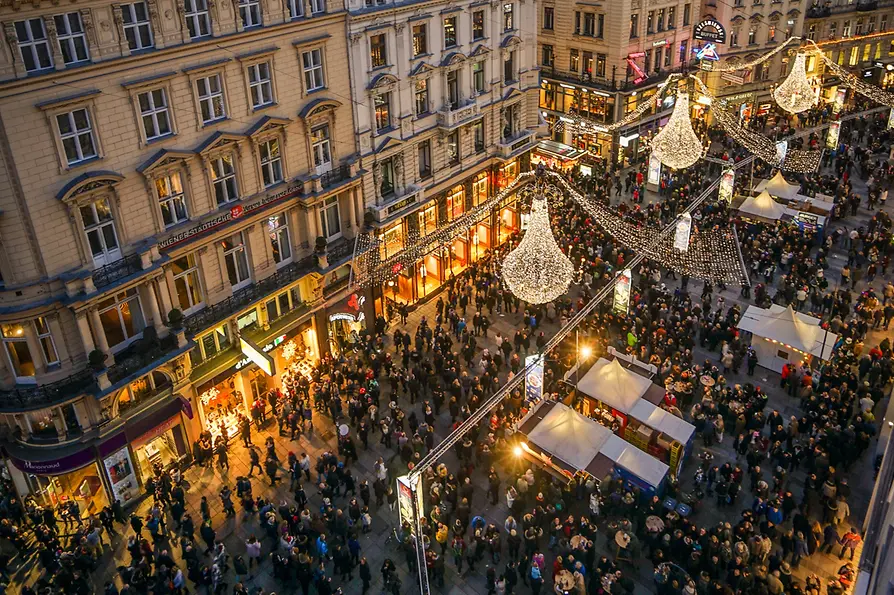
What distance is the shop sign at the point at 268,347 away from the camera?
27469mm

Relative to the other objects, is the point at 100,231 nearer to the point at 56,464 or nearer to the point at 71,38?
the point at 71,38

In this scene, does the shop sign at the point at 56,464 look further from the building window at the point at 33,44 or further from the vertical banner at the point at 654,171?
the vertical banner at the point at 654,171

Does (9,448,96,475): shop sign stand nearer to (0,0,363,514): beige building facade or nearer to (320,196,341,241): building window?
(0,0,363,514): beige building facade

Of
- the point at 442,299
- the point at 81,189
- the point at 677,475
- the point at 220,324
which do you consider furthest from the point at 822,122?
the point at 81,189

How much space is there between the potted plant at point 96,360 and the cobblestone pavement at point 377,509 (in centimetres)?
599

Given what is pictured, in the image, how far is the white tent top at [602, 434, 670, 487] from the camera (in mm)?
23078

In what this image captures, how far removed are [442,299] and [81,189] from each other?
18001 mm

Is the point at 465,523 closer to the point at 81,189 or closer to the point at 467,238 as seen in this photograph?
the point at 81,189

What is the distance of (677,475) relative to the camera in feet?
81.7

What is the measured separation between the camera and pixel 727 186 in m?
39.2

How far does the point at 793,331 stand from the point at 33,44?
28169 millimetres

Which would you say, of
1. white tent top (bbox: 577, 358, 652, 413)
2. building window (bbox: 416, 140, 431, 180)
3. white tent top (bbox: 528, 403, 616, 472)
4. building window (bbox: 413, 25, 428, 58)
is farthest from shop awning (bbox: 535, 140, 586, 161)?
white tent top (bbox: 528, 403, 616, 472)

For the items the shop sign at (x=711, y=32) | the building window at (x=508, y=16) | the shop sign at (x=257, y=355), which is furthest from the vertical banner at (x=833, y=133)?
the shop sign at (x=257, y=355)

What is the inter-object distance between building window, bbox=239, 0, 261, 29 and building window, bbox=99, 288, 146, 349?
388 inches
